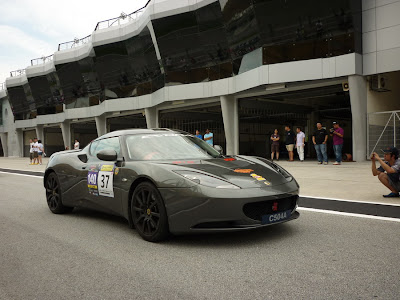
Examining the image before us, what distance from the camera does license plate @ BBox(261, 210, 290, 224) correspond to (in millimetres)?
3937

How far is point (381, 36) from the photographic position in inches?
649

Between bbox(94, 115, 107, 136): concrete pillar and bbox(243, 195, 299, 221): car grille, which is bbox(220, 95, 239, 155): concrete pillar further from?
bbox(243, 195, 299, 221): car grille

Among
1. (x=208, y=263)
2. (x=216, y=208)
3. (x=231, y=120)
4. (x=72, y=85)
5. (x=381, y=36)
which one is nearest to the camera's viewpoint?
(x=208, y=263)

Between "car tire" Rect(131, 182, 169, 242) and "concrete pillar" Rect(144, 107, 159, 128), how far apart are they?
2565cm

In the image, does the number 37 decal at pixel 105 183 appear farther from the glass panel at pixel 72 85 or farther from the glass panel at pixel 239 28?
the glass panel at pixel 72 85

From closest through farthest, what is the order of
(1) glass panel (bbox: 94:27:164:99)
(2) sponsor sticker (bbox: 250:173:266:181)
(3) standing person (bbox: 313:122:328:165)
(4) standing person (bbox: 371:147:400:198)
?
(2) sponsor sticker (bbox: 250:173:266:181) < (4) standing person (bbox: 371:147:400:198) < (3) standing person (bbox: 313:122:328:165) < (1) glass panel (bbox: 94:27:164:99)

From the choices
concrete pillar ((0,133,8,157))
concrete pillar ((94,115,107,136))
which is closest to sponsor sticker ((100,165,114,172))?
concrete pillar ((94,115,107,136))

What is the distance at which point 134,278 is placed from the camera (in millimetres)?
3105

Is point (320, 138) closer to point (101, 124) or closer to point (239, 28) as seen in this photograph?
point (239, 28)

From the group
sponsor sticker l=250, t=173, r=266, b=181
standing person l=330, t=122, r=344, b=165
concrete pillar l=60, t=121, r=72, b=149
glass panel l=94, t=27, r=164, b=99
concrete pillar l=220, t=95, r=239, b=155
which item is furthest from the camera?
concrete pillar l=60, t=121, r=72, b=149

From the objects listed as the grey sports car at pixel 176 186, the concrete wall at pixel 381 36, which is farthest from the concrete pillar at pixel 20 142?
the grey sports car at pixel 176 186

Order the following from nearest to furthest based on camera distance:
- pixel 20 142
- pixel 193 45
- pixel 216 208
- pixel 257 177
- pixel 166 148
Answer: pixel 216 208
pixel 257 177
pixel 166 148
pixel 193 45
pixel 20 142

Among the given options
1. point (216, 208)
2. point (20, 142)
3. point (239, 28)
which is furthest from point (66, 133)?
point (216, 208)

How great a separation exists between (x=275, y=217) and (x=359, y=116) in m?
15.1
